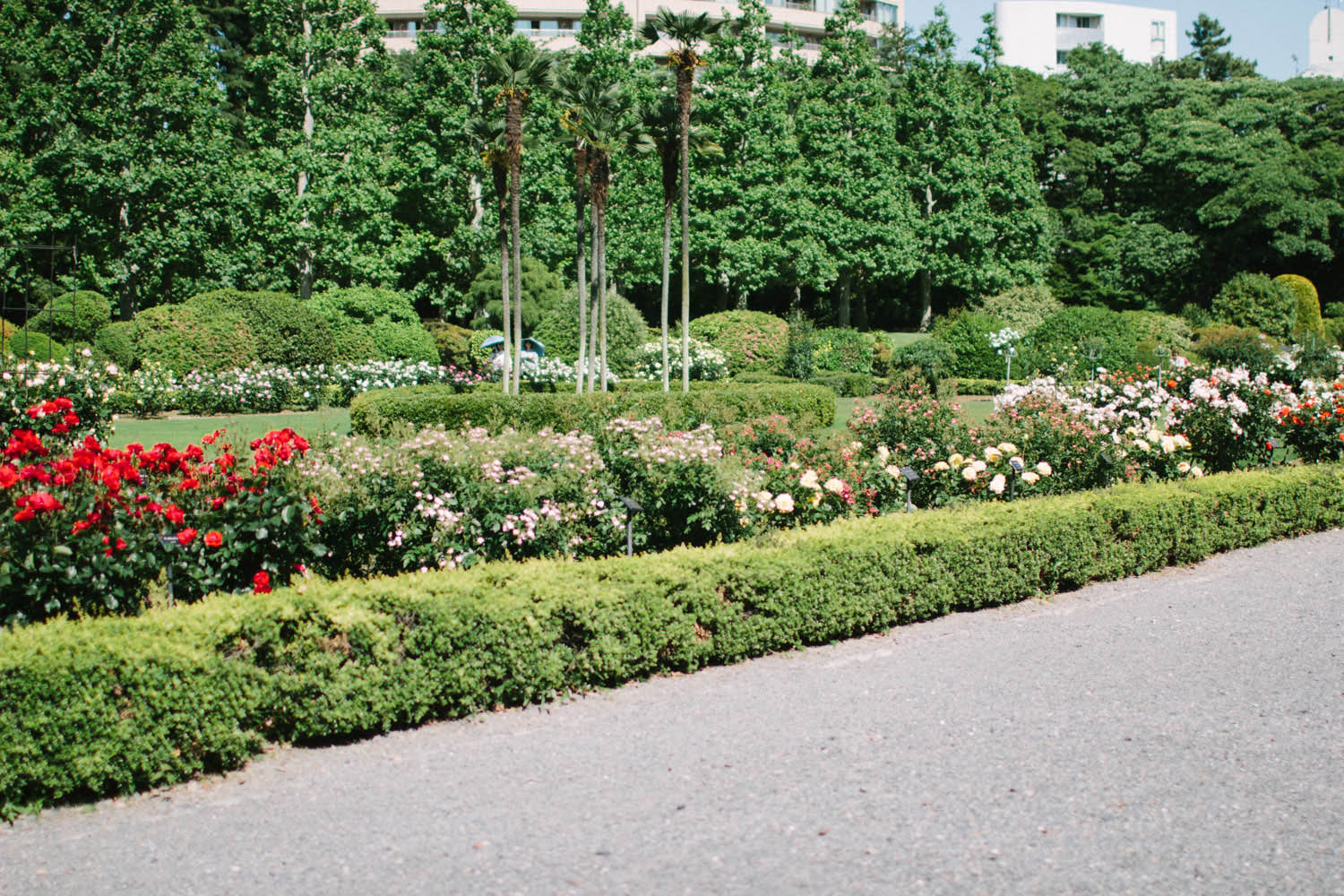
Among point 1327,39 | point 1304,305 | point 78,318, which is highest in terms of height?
point 1327,39

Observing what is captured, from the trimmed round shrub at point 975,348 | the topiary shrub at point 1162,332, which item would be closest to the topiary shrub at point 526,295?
the trimmed round shrub at point 975,348

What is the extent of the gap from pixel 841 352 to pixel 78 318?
16949 mm

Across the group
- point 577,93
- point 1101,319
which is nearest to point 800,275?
point 1101,319

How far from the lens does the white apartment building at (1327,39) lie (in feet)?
208

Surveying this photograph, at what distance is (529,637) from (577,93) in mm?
14731

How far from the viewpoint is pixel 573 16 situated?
45.9 metres

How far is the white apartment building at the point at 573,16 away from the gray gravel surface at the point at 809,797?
40.2m

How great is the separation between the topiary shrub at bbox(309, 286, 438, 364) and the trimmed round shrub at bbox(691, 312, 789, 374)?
6.54 metres

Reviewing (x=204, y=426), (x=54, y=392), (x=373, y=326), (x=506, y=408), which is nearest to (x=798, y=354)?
(x=373, y=326)

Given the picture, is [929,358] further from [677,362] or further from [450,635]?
[450,635]

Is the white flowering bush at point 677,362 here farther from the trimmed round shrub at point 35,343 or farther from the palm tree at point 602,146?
the trimmed round shrub at point 35,343

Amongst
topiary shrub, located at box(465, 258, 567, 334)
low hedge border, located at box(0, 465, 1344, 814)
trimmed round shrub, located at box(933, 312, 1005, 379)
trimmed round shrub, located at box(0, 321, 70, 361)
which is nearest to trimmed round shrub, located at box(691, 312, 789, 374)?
topiary shrub, located at box(465, 258, 567, 334)

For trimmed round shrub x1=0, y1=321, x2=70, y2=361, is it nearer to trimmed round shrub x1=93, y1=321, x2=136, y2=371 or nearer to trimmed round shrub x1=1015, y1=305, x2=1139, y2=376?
trimmed round shrub x1=93, y1=321, x2=136, y2=371

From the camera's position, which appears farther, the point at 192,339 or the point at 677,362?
the point at 677,362
